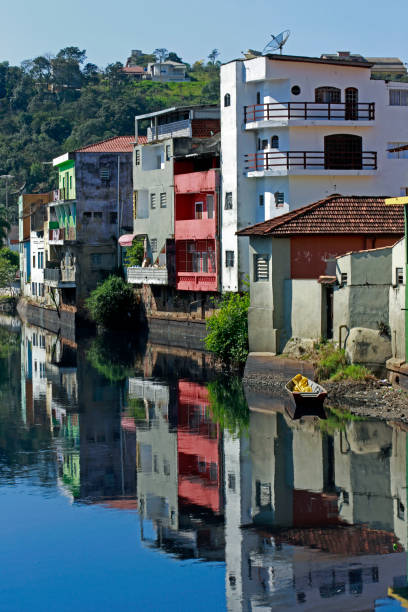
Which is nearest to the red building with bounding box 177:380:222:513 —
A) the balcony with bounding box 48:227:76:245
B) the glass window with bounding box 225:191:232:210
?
the glass window with bounding box 225:191:232:210

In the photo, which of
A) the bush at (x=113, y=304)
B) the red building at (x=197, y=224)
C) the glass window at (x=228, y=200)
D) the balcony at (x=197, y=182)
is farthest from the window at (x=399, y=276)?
the bush at (x=113, y=304)

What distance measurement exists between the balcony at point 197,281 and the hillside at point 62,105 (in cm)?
7442

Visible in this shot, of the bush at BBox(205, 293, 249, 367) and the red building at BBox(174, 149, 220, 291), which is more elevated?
the red building at BBox(174, 149, 220, 291)

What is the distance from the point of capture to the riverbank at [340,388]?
35.5 metres

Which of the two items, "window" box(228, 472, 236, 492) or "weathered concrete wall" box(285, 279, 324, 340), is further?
"weathered concrete wall" box(285, 279, 324, 340)

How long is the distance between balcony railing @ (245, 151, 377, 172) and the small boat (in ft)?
61.6

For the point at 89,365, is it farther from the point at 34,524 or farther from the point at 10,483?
the point at 34,524

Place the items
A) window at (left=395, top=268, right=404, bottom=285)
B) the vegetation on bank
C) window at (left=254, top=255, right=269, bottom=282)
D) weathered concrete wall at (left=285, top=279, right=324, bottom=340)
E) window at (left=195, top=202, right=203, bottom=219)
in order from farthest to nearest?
window at (left=195, top=202, right=203, bottom=219), window at (left=254, top=255, right=269, bottom=282), weathered concrete wall at (left=285, top=279, right=324, bottom=340), the vegetation on bank, window at (left=395, top=268, right=404, bottom=285)

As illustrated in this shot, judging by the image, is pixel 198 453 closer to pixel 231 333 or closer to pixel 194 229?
pixel 231 333

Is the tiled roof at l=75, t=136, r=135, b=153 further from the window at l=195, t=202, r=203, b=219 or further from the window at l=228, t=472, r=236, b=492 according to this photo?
the window at l=228, t=472, r=236, b=492

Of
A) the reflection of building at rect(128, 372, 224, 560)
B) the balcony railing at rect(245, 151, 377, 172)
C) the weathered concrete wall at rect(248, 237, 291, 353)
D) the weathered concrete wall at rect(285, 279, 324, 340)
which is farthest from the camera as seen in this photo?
the balcony railing at rect(245, 151, 377, 172)

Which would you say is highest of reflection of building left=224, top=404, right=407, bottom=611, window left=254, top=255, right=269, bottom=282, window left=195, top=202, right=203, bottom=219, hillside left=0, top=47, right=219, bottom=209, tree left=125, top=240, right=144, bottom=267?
hillside left=0, top=47, right=219, bottom=209

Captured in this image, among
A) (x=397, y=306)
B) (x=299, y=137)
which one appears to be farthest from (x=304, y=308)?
(x=299, y=137)

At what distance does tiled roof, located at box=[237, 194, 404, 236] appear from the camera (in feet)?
141
